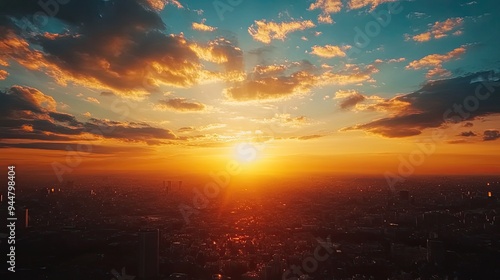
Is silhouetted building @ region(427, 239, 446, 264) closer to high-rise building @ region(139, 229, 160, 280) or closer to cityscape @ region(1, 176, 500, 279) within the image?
cityscape @ region(1, 176, 500, 279)

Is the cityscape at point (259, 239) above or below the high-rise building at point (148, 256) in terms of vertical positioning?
below

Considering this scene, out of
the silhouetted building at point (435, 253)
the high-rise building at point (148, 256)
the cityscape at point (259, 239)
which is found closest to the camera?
the high-rise building at point (148, 256)

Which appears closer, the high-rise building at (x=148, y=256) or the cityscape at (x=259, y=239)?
the high-rise building at (x=148, y=256)

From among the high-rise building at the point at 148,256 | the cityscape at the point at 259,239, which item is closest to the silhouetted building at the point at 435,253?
the cityscape at the point at 259,239

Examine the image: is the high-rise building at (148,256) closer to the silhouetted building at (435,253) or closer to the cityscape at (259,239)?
the cityscape at (259,239)

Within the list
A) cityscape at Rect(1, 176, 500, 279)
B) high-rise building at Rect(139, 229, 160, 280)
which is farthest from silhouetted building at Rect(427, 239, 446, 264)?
high-rise building at Rect(139, 229, 160, 280)

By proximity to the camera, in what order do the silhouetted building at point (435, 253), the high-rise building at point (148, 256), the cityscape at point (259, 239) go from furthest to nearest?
1. the silhouetted building at point (435, 253)
2. the cityscape at point (259, 239)
3. the high-rise building at point (148, 256)

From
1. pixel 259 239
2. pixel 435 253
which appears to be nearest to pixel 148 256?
pixel 259 239

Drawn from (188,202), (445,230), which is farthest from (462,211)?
(188,202)

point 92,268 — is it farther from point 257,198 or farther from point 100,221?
point 257,198
